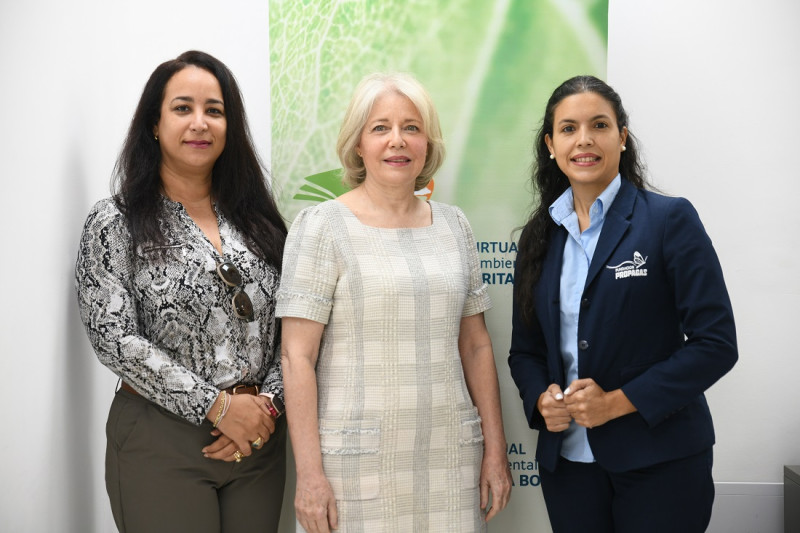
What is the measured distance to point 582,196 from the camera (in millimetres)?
2246

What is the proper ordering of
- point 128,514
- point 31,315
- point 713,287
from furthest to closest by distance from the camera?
1. point 31,315
2. point 128,514
3. point 713,287

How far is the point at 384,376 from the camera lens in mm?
2129

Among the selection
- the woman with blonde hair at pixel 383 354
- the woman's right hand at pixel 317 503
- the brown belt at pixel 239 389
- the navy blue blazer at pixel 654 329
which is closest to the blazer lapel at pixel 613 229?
the navy blue blazer at pixel 654 329

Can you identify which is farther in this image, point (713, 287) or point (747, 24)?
point (747, 24)

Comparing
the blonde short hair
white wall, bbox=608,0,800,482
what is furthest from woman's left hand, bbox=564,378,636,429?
white wall, bbox=608,0,800,482

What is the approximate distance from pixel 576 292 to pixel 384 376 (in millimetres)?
629

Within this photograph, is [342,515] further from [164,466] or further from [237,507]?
[164,466]

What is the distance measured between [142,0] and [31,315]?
68.6 inches

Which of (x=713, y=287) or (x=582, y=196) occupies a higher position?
(x=582, y=196)

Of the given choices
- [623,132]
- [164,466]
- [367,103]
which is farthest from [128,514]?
[623,132]

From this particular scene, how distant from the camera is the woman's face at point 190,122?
2264 millimetres

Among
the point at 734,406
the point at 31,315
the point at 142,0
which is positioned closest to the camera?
the point at 31,315

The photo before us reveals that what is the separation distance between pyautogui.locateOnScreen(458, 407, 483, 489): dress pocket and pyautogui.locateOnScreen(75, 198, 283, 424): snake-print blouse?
60 cm

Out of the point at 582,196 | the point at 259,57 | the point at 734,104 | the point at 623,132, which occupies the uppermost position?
the point at 259,57
